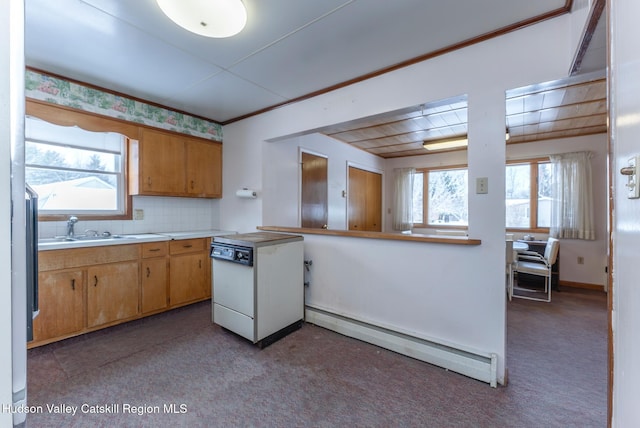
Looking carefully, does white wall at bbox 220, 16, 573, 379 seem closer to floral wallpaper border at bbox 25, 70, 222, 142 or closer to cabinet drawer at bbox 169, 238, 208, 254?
cabinet drawer at bbox 169, 238, 208, 254

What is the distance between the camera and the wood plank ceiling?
2459 millimetres

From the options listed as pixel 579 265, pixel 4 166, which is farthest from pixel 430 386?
pixel 579 265

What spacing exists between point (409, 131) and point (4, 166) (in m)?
3.97

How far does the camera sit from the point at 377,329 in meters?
2.33

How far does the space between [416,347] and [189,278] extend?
2.54 metres

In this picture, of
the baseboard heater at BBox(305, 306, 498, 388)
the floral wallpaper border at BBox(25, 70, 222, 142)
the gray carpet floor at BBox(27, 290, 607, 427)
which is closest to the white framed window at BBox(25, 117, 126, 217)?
the floral wallpaper border at BBox(25, 70, 222, 142)

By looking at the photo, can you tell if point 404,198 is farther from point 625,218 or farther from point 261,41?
point 625,218

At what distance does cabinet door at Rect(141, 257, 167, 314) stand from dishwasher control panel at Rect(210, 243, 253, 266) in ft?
2.66

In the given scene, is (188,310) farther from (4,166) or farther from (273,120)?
(4,166)

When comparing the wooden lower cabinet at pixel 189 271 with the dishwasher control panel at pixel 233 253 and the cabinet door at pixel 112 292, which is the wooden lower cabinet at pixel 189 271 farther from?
the dishwasher control panel at pixel 233 253

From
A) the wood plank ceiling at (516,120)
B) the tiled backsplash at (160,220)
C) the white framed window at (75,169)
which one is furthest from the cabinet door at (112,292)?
the wood plank ceiling at (516,120)

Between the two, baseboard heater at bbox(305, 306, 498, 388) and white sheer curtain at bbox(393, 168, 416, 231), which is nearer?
baseboard heater at bbox(305, 306, 498, 388)

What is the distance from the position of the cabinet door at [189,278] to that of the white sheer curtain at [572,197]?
519 cm

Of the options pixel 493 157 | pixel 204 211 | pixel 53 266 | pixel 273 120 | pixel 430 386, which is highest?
pixel 273 120
